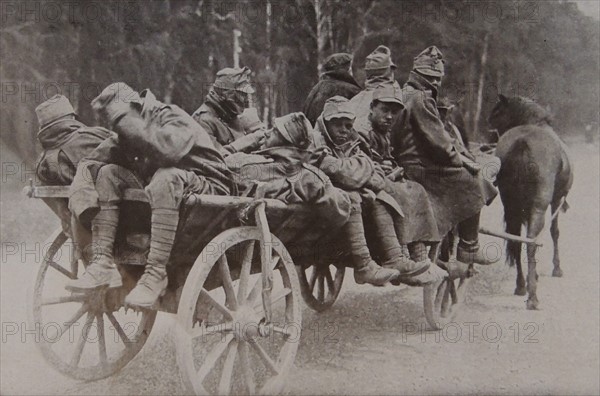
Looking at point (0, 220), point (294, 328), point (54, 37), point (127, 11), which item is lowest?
point (294, 328)

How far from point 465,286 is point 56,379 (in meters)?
3.38

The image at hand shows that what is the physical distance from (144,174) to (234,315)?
0.85m

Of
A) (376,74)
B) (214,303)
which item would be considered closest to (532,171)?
(376,74)

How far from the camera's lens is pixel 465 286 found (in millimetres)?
5957

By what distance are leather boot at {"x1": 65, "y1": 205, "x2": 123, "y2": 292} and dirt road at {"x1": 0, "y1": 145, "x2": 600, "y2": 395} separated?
95 centimetres

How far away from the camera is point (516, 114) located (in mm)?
6242

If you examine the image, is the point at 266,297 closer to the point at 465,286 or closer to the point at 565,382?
the point at 565,382

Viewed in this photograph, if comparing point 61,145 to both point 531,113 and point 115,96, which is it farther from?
point 531,113

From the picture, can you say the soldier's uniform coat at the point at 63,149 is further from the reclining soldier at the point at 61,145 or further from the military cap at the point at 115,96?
the military cap at the point at 115,96

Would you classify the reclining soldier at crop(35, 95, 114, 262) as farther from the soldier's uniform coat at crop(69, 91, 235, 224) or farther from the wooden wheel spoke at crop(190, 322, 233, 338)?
the wooden wheel spoke at crop(190, 322, 233, 338)

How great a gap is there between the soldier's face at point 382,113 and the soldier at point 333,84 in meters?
1.13

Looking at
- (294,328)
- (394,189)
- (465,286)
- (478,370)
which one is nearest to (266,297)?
(294,328)

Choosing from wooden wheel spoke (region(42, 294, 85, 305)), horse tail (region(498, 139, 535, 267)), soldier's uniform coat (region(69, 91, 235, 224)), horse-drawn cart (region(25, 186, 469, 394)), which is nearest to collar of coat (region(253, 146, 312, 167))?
horse-drawn cart (region(25, 186, 469, 394))

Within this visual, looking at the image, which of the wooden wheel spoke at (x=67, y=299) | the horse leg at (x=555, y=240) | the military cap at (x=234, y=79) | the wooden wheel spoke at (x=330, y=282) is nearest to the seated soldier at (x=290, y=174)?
the military cap at (x=234, y=79)
